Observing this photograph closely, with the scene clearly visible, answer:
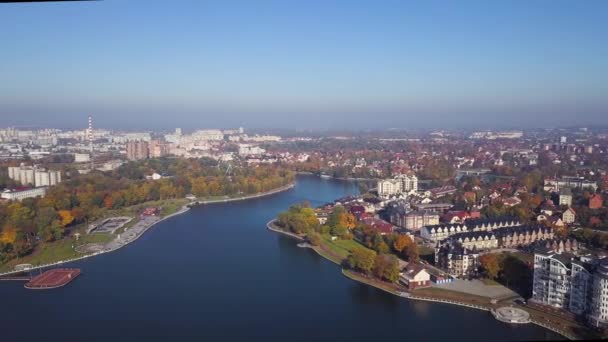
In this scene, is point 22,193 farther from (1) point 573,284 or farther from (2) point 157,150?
(1) point 573,284

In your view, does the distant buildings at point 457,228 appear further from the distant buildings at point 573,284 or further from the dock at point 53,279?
the dock at point 53,279

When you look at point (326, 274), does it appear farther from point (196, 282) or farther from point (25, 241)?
point (25, 241)

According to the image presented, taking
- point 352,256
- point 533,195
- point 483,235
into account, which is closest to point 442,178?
point 533,195

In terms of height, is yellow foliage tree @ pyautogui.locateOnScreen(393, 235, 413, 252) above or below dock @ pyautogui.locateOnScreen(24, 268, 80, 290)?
above

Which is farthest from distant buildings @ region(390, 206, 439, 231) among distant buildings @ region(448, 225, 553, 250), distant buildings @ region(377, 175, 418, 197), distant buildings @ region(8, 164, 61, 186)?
distant buildings @ region(8, 164, 61, 186)

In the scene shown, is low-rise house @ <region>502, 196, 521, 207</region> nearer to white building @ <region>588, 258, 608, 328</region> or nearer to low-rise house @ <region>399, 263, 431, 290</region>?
low-rise house @ <region>399, 263, 431, 290</region>

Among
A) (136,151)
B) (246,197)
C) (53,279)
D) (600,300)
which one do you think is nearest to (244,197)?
(246,197)
